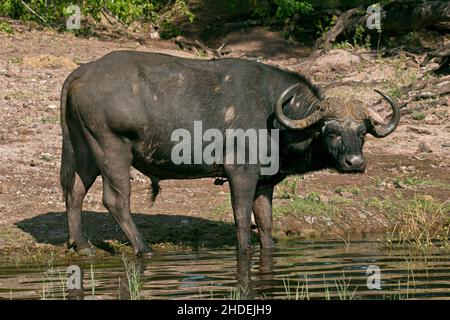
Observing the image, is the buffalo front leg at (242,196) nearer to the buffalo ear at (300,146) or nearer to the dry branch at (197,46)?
the buffalo ear at (300,146)

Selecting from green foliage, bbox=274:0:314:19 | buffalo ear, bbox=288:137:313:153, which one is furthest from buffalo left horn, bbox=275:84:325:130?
green foliage, bbox=274:0:314:19

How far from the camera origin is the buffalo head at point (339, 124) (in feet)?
33.0

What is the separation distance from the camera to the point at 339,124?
10156 mm

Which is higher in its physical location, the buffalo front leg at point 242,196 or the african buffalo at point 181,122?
the african buffalo at point 181,122

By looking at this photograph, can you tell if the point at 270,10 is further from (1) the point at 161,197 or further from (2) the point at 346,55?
(1) the point at 161,197

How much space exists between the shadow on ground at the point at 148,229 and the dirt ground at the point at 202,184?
0.03ft

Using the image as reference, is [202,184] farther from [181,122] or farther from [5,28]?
[5,28]

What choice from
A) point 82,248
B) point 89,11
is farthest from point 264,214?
point 89,11

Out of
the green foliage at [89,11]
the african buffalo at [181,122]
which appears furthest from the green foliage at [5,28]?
the african buffalo at [181,122]

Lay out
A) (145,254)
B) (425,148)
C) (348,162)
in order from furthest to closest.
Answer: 1. (425,148)
2. (145,254)
3. (348,162)

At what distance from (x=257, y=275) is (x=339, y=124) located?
77.9 inches

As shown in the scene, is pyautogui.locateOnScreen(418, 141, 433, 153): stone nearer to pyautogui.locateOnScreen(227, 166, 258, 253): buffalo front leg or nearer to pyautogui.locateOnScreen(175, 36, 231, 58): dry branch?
pyautogui.locateOnScreen(227, 166, 258, 253): buffalo front leg

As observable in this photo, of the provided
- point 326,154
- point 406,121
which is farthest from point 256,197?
point 406,121

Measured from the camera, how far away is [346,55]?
1856 cm
